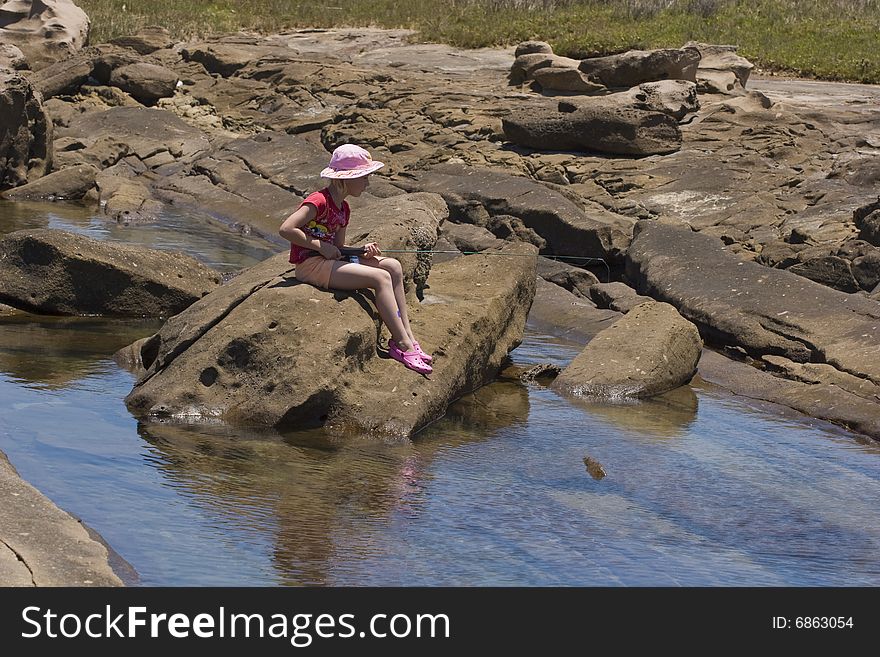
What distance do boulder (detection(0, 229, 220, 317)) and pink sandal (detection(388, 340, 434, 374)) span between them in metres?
3.38

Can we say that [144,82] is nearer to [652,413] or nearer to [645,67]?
[645,67]

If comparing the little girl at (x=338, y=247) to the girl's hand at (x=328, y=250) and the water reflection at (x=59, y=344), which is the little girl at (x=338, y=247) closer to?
the girl's hand at (x=328, y=250)

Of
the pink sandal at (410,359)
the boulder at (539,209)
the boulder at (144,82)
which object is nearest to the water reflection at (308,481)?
the pink sandal at (410,359)

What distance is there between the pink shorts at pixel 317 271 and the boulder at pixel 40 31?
19.6 meters

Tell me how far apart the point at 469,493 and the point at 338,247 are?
2.04m

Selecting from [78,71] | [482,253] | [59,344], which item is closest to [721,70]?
[78,71]

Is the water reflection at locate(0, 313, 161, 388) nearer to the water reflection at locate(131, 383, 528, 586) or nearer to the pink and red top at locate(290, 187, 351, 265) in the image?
the water reflection at locate(131, 383, 528, 586)

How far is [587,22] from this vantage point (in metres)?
27.1

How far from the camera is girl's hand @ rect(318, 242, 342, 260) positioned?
27.2 ft

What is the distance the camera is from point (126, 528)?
241 inches

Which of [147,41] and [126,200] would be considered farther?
[147,41]

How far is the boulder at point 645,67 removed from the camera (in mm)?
20719
